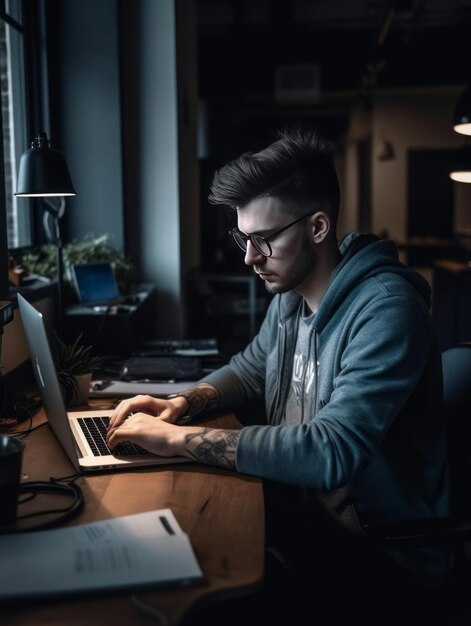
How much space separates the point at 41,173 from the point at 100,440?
0.83m

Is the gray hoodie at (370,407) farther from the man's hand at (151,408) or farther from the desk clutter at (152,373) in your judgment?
the desk clutter at (152,373)

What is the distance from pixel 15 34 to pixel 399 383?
8.55 feet

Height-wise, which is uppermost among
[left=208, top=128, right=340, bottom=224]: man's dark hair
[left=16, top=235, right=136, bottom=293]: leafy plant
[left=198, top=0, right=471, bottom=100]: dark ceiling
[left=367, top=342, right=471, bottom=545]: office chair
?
[left=198, top=0, right=471, bottom=100]: dark ceiling

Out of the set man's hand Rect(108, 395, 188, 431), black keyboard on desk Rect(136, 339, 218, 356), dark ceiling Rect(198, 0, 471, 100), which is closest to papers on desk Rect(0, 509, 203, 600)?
man's hand Rect(108, 395, 188, 431)

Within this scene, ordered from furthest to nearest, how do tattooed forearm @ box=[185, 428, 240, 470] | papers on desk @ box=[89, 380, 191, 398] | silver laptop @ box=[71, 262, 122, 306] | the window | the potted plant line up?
the window → silver laptop @ box=[71, 262, 122, 306] → papers on desk @ box=[89, 380, 191, 398] → the potted plant → tattooed forearm @ box=[185, 428, 240, 470]

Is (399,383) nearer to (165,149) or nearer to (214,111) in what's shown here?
(165,149)

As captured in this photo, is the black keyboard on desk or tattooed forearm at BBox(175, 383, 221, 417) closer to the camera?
tattooed forearm at BBox(175, 383, 221, 417)

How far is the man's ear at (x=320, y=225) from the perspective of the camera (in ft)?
5.47

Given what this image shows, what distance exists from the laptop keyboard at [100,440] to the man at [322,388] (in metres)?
0.05

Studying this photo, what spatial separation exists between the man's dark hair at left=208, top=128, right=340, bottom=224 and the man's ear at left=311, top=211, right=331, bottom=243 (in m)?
0.02

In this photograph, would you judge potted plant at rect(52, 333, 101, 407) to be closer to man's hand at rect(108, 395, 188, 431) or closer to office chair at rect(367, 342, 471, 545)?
man's hand at rect(108, 395, 188, 431)

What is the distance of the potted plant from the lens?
1.92m

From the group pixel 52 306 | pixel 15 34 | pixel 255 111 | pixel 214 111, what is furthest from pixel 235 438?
pixel 255 111

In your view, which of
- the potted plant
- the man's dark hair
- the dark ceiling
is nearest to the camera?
the man's dark hair
